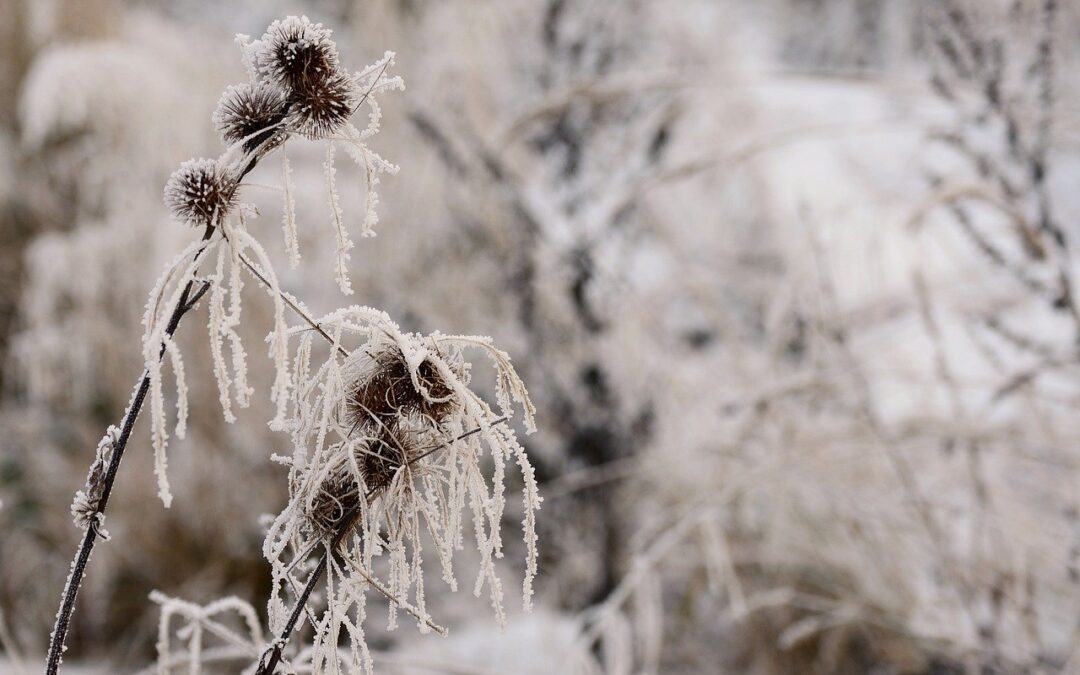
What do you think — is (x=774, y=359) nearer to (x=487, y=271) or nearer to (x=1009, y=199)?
(x=1009, y=199)

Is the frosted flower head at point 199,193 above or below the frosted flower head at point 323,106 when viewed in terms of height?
below

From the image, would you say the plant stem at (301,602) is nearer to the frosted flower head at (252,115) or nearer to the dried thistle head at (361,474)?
the dried thistle head at (361,474)

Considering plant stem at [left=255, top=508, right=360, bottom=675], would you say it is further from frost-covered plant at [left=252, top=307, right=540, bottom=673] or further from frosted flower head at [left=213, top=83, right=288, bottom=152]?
frosted flower head at [left=213, top=83, right=288, bottom=152]

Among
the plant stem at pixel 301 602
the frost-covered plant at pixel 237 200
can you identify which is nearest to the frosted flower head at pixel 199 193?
the frost-covered plant at pixel 237 200

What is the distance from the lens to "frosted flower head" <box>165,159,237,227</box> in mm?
247

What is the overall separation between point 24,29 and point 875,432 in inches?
91.9

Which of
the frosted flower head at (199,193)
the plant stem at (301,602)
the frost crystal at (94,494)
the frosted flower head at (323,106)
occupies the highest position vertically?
the frosted flower head at (323,106)

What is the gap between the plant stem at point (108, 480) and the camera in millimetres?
250

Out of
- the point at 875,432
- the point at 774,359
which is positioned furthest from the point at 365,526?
the point at 774,359

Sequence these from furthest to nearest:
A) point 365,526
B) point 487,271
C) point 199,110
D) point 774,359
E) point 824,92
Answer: point 824,92, point 199,110, point 487,271, point 774,359, point 365,526

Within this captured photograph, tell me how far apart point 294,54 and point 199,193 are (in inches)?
2.0

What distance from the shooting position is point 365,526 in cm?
27

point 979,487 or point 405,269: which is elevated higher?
point 405,269

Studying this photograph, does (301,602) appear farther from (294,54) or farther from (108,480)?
(294,54)
